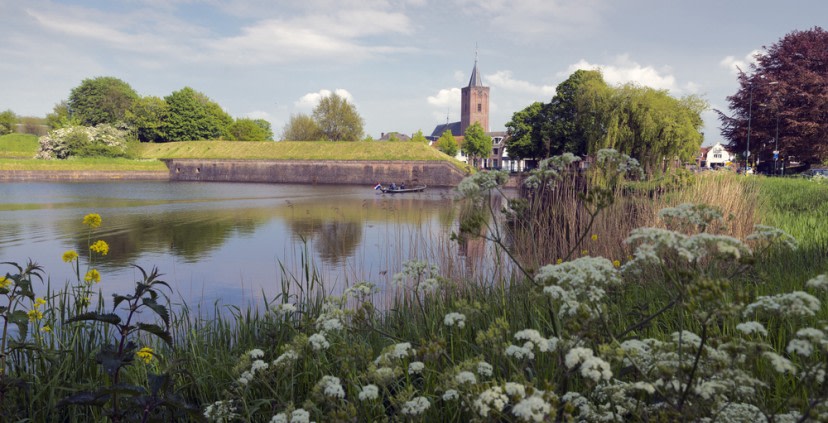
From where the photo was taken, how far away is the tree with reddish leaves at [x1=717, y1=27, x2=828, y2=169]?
105 feet

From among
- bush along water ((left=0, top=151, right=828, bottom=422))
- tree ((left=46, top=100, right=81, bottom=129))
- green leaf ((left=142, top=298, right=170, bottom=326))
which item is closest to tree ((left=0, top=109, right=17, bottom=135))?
tree ((left=46, top=100, right=81, bottom=129))

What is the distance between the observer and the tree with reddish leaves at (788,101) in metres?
32.0

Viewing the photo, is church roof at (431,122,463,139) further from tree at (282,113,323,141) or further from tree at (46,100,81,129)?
tree at (46,100,81,129)

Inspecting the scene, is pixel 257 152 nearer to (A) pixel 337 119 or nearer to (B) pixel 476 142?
(A) pixel 337 119

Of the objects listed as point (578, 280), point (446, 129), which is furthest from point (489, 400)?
point (446, 129)

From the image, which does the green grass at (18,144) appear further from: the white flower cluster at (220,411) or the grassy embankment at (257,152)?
the white flower cluster at (220,411)

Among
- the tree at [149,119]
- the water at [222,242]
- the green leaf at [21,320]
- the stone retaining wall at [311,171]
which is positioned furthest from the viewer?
the tree at [149,119]

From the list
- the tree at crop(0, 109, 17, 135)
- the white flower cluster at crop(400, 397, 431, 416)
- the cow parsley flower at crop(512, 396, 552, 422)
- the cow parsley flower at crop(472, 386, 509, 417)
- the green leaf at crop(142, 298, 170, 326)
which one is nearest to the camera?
the cow parsley flower at crop(512, 396, 552, 422)

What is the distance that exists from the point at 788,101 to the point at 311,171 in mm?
46285

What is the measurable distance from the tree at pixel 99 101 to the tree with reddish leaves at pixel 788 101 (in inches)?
3054

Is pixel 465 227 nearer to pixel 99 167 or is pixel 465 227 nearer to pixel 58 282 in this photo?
pixel 58 282

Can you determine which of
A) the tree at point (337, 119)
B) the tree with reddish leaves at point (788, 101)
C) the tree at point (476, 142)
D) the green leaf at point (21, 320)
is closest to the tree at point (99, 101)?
the tree at point (337, 119)

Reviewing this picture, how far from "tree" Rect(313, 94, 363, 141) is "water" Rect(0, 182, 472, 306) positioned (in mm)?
46323

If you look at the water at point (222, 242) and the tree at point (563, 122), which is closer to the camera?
the water at point (222, 242)
